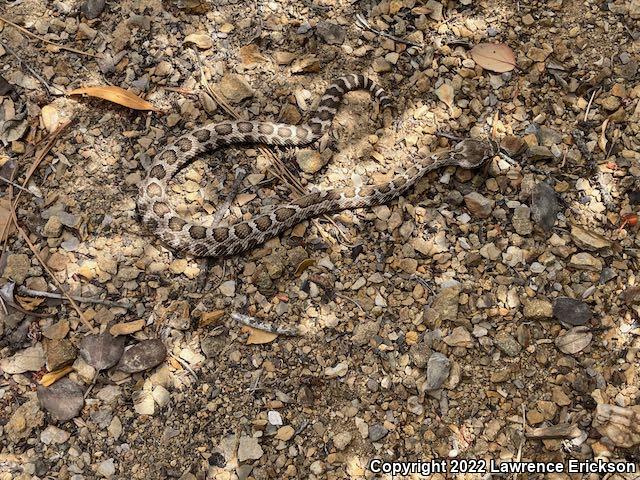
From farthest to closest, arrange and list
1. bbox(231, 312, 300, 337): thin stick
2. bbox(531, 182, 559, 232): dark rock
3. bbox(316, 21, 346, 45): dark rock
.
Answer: bbox(316, 21, 346, 45): dark rock → bbox(531, 182, 559, 232): dark rock → bbox(231, 312, 300, 337): thin stick

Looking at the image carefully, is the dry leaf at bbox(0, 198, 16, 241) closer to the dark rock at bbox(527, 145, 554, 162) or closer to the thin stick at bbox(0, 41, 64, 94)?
the thin stick at bbox(0, 41, 64, 94)

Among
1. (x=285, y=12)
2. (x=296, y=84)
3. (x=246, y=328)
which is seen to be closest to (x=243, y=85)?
(x=296, y=84)

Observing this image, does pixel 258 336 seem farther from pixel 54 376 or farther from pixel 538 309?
pixel 538 309

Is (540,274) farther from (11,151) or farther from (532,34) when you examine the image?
(11,151)

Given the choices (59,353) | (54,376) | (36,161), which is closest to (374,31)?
(36,161)

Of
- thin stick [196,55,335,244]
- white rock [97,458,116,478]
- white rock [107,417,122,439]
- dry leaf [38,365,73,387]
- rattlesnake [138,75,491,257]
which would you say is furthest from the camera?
thin stick [196,55,335,244]

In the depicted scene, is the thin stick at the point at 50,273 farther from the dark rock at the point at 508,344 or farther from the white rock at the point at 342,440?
the dark rock at the point at 508,344

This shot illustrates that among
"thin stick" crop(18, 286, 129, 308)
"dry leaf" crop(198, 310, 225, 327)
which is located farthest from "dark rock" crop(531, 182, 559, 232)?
"thin stick" crop(18, 286, 129, 308)
